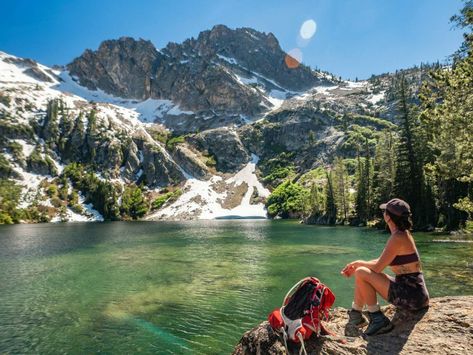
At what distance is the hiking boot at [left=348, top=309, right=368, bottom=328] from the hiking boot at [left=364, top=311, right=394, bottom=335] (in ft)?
1.76

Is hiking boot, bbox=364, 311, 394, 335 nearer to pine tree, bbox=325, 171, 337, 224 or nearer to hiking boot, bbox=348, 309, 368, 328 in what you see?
hiking boot, bbox=348, 309, 368, 328

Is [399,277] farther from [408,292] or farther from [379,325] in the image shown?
[379,325]

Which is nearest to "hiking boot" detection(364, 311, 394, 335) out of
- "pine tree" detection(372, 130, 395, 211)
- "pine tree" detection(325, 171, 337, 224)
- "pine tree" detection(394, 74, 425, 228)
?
"pine tree" detection(394, 74, 425, 228)

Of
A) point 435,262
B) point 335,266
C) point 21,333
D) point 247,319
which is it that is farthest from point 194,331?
point 435,262

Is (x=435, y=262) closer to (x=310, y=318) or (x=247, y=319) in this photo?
(x=247, y=319)

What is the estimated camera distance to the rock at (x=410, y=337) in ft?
21.8

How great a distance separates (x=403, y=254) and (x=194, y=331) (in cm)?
1204

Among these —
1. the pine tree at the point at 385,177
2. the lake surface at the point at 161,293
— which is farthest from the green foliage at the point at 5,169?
the pine tree at the point at 385,177

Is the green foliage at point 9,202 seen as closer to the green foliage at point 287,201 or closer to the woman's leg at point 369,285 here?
the green foliage at point 287,201

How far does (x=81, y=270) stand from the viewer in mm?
33344

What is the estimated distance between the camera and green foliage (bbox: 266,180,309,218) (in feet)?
565

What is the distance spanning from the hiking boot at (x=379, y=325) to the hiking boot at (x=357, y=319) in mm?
536

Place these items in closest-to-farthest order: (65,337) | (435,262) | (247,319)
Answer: (65,337) → (247,319) → (435,262)

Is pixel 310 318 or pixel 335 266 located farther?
pixel 335 266
